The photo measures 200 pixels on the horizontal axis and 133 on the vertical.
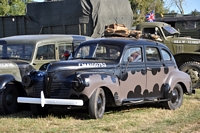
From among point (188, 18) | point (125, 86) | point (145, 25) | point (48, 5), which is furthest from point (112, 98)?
point (188, 18)

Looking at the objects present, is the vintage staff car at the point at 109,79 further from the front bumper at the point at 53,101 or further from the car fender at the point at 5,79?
the car fender at the point at 5,79

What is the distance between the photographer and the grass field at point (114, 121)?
6695mm

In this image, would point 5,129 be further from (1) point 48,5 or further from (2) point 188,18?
(2) point 188,18

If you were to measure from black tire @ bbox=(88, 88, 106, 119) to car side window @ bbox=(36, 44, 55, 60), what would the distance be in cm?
253

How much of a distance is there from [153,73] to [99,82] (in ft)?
5.65

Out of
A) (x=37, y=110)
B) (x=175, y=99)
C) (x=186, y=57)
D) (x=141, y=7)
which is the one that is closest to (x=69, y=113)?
(x=37, y=110)

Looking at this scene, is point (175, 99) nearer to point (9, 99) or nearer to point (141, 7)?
point (9, 99)

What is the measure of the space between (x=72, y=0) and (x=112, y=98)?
8.18m

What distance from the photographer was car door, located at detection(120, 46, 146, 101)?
7867 mm

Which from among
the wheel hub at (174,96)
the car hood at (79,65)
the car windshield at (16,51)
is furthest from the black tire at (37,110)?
the wheel hub at (174,96)

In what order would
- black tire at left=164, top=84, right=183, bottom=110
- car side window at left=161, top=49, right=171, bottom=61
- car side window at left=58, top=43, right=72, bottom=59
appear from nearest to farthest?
1. black tire at left=164, top=84, right=183, bottom=110
2. car side window at left=161, top=49, right=171, bottom=61
3. car side window at left=58, top=43, right=72, bottom=59

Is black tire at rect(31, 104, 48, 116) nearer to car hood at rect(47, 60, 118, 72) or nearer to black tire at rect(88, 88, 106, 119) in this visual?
car hood at rect(47, 60, 118, 72)

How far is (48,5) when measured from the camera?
15648mm

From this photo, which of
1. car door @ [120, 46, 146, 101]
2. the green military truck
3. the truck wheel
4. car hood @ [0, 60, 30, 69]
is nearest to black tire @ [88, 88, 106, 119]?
car door @ [120, 46, 146, 101]
